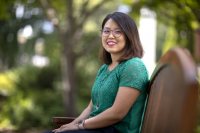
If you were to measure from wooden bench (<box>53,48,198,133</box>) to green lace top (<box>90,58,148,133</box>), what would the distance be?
51mm

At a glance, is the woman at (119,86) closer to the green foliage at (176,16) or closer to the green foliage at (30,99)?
the green foliage at (176,16)

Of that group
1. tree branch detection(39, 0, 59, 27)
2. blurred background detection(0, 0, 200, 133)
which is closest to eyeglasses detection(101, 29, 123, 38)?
blurred background detection(0, 0, 200, 133)

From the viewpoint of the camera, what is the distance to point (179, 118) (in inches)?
88.0

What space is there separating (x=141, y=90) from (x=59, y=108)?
10217 mm

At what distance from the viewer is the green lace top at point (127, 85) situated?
10.3ft

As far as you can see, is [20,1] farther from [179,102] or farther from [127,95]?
[179,102]

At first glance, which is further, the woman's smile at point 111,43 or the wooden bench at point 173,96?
the woman's smile at point 111,43

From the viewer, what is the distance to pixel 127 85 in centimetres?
309

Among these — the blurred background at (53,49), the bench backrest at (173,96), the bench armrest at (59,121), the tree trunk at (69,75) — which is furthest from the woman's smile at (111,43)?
the tree trunk at (69,75)

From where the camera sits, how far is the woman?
310 cm

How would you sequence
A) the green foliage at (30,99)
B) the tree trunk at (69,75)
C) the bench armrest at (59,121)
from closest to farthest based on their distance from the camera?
the bench armrest at (59,121), the tree trunk at (69,75), the green foliage at (30,99)

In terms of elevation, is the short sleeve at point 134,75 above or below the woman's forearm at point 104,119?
above

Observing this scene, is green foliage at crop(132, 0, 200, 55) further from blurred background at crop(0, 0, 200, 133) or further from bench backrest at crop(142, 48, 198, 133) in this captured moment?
bench backrest at crop(142, 48, 198, 133)

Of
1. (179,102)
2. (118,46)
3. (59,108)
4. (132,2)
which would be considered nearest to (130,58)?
(118,46)
